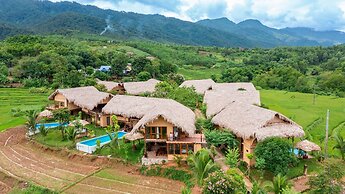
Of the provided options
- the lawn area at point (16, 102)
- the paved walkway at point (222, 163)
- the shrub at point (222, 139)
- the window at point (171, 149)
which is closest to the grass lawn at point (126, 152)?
the window at point (171, 149)

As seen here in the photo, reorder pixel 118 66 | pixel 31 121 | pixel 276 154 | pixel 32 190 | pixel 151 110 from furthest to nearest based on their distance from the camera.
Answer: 1. pixel 118 66
2. pixel 31 121
3. pixel 151 110
4. pixel 32 190
5. pixel 276 154

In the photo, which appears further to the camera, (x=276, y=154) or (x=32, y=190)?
(x=32, y=190)

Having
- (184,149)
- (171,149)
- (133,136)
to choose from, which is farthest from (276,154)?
(133,136)

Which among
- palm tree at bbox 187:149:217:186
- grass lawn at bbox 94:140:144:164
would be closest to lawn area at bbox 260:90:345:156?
palm tree at bbox 187:149:217:186

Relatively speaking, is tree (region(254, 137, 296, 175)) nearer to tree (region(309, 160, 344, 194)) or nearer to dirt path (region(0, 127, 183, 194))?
tree (region(309, 160, 344, 194))

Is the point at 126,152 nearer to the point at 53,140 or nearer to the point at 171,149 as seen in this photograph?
the point at 171,149

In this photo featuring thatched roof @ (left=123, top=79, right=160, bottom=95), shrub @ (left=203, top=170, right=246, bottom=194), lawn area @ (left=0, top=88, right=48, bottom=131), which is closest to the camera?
shrub @ (left=203, top=170, right=246, bottom=194)
